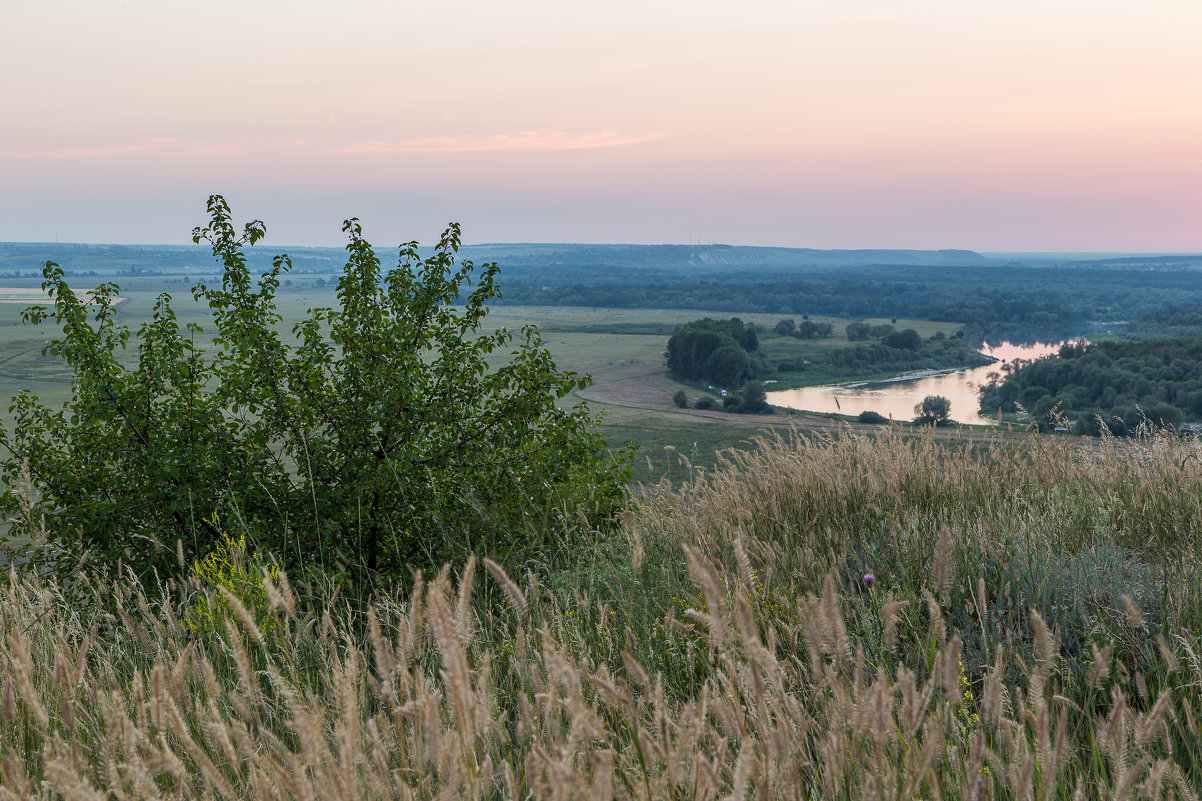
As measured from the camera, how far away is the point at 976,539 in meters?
4.48

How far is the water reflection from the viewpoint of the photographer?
76188mm

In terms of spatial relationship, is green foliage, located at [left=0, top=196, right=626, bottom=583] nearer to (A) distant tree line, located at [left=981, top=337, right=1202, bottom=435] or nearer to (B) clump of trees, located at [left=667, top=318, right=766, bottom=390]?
(A) distant tree line, located at [left=981, top=337, right=1202, bottom=435]

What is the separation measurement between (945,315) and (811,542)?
541 feet

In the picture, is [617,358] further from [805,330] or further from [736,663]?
[736,663]

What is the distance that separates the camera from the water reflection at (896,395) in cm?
7619

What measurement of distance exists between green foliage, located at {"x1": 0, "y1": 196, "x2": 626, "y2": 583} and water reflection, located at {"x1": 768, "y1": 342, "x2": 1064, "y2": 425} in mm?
64262

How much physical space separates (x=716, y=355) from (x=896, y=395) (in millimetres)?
19755

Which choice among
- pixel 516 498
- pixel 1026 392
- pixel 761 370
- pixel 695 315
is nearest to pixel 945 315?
pixel 695 315

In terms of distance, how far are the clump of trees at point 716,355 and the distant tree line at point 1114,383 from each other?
27506 mm

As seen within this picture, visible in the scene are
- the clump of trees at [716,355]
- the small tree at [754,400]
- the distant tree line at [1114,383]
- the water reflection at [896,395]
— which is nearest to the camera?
the distant tree line at [1114,383]

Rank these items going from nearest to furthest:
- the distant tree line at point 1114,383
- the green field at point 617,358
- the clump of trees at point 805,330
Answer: the distant tree line at point 1114,383
the green field at point 617,358
the clump of trees at point 805,330

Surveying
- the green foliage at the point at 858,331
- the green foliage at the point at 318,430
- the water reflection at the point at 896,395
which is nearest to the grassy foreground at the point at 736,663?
the green foliage at the point at 318,430

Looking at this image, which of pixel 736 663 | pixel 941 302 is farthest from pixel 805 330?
pixel 736 663

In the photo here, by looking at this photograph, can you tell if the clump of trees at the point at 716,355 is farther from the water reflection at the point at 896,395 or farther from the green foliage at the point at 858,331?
the green foliage at the point at 858,331
